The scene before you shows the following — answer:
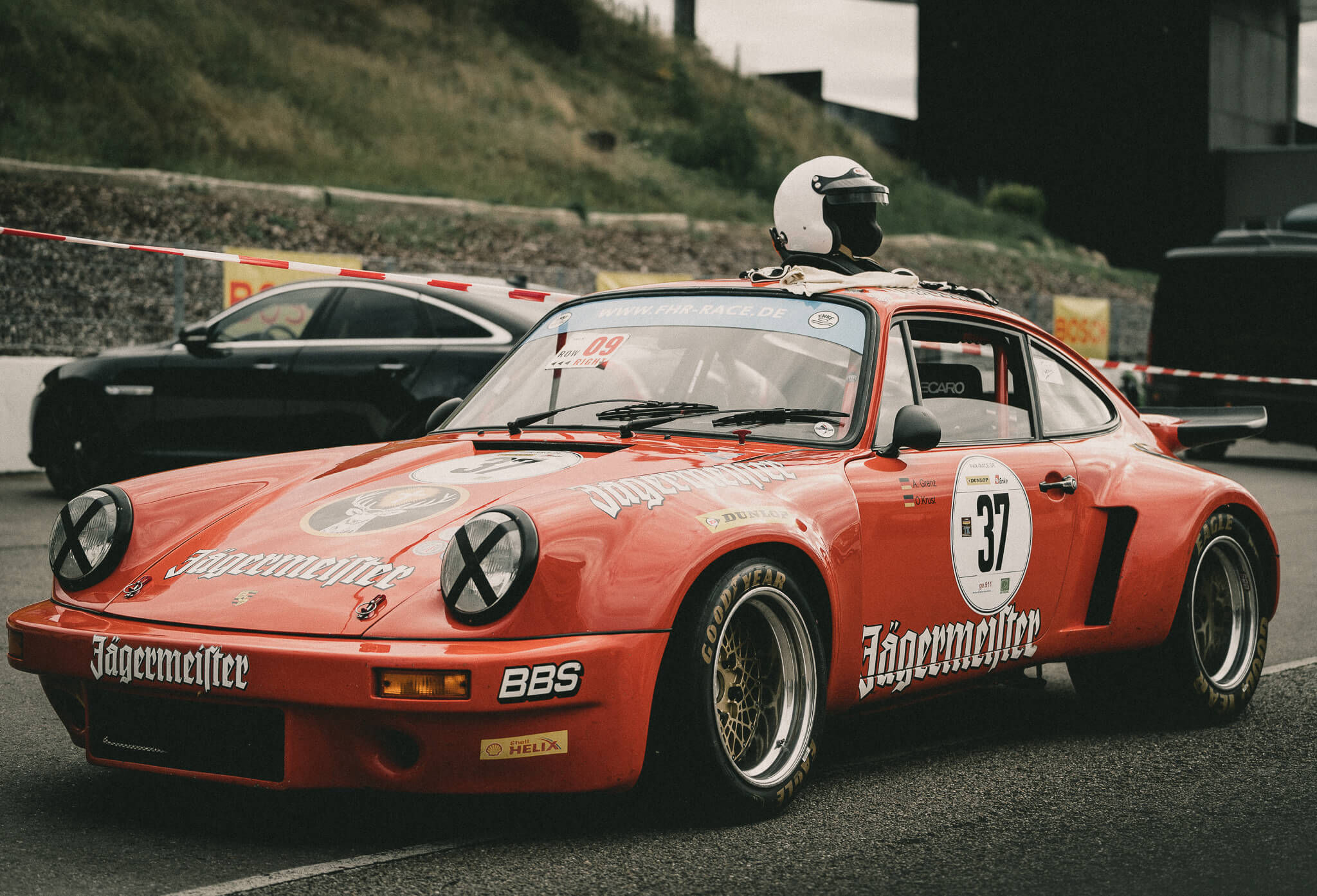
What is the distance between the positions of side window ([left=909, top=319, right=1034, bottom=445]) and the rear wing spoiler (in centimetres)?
86

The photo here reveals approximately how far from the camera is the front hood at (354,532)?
3543 mm

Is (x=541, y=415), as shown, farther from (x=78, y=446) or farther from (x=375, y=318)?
(x=78, y=446)

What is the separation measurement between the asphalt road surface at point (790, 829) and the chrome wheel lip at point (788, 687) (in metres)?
0.15

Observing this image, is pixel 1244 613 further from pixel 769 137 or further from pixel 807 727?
pixel 769 137

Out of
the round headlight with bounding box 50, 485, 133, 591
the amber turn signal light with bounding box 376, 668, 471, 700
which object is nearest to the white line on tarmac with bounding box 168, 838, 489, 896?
the amber turn signal light with bounding box 376, 668, 471, 700

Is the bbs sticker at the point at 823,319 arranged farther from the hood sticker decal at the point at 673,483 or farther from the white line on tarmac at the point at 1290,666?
the white line on tarmac at the point at 1290,666

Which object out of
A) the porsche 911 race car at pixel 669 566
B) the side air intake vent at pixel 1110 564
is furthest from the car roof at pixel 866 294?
the side air intake vent at pixel 1110 564

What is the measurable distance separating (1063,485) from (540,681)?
217cm

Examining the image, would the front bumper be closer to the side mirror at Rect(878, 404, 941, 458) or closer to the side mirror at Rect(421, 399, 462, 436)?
the side mirror at Rect(878, 404, 941, 458)

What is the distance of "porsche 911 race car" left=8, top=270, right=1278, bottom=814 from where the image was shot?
3.43 meters

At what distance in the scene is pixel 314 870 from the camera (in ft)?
11.1

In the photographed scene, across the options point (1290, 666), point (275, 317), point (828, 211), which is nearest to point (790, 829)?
point (828, 211)

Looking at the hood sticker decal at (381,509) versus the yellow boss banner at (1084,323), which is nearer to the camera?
the hood sticker decal at (381,509)

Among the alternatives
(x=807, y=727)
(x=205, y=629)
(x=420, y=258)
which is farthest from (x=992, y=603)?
(x=420, y=258)
